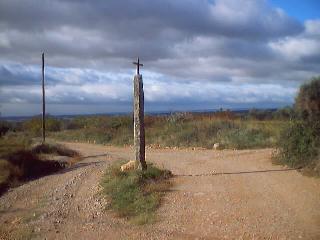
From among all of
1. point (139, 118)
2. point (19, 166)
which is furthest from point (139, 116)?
point (19, 166)

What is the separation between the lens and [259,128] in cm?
2827

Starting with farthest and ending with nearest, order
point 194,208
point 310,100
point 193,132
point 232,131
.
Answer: point 193,132, point 232,131, point 310,100, point 194,208

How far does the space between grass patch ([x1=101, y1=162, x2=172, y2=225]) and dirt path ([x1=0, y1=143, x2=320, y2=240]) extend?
27cm

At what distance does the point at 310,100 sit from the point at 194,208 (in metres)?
6.73

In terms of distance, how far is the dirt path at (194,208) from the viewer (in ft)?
33.4

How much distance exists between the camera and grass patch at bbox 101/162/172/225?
477 inches

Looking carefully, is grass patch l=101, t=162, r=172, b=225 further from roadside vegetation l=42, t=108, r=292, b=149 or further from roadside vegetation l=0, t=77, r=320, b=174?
roadside vegetation l=42, t=108, r=292, b=149

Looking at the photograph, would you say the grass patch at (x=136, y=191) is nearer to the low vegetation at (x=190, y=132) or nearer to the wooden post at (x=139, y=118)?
the wooden post at (x=139, y=118)

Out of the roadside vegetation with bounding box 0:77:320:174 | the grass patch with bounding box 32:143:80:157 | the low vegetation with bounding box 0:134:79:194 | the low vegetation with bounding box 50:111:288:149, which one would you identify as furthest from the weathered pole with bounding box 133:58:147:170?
the grass patch with bounding box 32:143:80:157

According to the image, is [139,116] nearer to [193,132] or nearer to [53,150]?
[53,150]

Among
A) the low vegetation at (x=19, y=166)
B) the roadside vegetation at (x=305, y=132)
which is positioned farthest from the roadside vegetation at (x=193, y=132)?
the low vegetation at (x=19, y=166)

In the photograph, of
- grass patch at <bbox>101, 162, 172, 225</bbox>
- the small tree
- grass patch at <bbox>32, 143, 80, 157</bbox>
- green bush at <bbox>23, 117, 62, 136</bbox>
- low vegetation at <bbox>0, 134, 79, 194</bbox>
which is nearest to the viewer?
grass patch at <bbox>101, 162, 172, 225</bbox>

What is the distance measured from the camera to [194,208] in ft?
39.6

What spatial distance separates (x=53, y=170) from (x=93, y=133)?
60.3 ft
